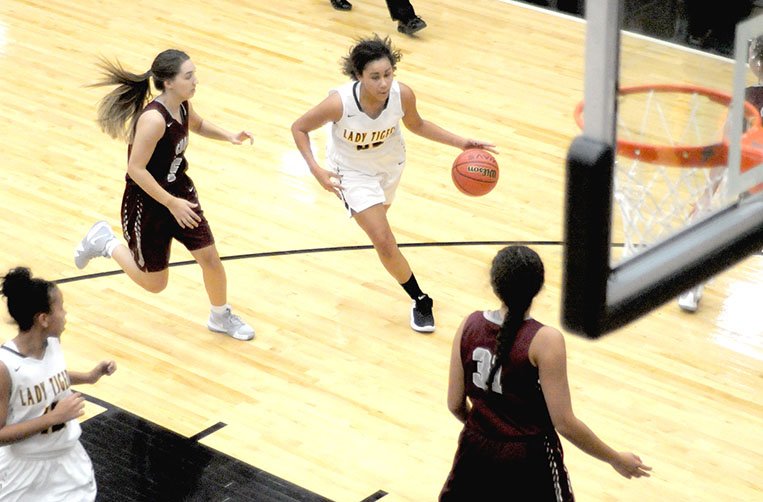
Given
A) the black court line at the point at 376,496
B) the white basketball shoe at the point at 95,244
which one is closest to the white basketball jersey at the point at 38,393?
Answer: the black court line at the point at 376,496

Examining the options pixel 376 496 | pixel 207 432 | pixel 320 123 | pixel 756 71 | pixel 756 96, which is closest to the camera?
pixel 756 71

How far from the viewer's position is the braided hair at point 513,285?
146 inches

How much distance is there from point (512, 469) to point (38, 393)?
1.48 metres

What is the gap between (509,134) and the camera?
28.3ft

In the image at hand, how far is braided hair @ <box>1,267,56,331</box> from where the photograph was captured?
4043 mm

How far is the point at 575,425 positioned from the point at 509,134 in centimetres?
506

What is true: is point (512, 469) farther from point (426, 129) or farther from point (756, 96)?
point (426, 129)

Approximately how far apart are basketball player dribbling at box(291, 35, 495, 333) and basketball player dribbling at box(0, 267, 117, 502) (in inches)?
82.3

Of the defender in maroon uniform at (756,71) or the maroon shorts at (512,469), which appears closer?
the defender in maroon uniform at (756,71)

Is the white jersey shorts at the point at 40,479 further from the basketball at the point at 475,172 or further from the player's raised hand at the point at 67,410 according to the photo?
the basketball at the point at 475,172

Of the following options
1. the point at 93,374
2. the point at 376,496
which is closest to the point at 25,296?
the point at 93,374

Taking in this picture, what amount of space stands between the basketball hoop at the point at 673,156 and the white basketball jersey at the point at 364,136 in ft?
7.90

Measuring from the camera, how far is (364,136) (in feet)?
20.3

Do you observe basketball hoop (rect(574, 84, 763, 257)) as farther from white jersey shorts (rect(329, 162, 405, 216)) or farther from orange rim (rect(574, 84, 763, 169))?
white jersey shorts (rect(329, 162, 405, 216))
